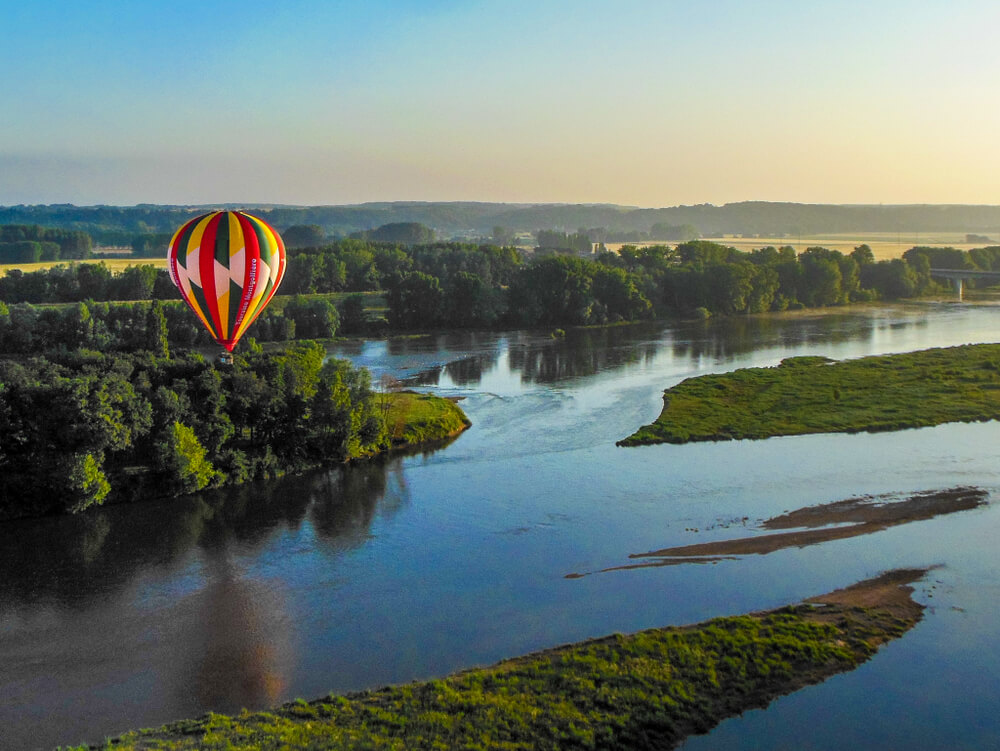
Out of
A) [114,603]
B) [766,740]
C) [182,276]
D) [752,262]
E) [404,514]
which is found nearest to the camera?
[766,740]

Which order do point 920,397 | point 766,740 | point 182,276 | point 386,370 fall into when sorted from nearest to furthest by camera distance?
point 766,740
point 182,276
point 920,397
point 386,370

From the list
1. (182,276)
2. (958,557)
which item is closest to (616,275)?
(182,276)

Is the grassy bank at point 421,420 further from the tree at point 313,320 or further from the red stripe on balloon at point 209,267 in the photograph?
the tree at point 313,320

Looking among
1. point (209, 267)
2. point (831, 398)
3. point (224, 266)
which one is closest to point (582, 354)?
point (831, 398)

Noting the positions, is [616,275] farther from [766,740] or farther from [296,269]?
[766,740]

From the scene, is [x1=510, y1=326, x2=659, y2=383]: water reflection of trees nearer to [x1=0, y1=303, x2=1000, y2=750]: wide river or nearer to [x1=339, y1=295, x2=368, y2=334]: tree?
[x1=0, y1=303, x2=1000, y2=750]: wide river
